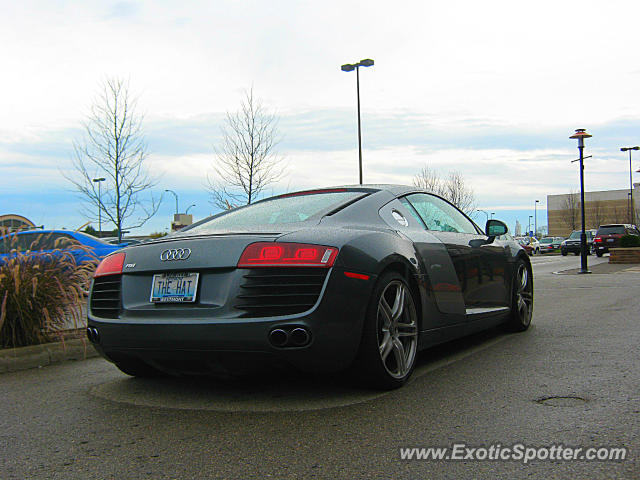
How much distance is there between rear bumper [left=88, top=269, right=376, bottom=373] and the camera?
3.63 meters

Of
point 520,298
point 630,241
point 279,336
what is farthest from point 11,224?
point 630,241

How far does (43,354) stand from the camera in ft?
18.9

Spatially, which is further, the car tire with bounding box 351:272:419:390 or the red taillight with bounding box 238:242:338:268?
the car tire with bounding box 351:272:419:390

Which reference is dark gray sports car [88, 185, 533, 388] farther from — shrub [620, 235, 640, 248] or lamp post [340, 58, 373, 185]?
shrub [620, 235, 640, 248]

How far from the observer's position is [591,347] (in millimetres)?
5625

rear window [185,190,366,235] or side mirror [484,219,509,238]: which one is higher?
rear window [185,190,366,235]

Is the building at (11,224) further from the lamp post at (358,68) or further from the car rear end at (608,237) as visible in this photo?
the car rear end at (608,237)

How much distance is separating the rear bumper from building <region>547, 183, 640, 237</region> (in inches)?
3284

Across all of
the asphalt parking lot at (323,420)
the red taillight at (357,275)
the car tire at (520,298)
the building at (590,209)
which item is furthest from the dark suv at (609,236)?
the building at (590,209)

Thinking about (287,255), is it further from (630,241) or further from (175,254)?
(630,241)

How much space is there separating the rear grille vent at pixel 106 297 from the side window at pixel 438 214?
2.19 m

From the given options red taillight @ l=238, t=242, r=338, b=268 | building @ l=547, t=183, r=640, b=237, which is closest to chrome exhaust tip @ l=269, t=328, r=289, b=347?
red taillight @ l=238, t=242, r=338, b=268

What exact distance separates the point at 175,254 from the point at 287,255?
72cm

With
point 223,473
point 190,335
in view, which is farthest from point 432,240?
point 223,473
